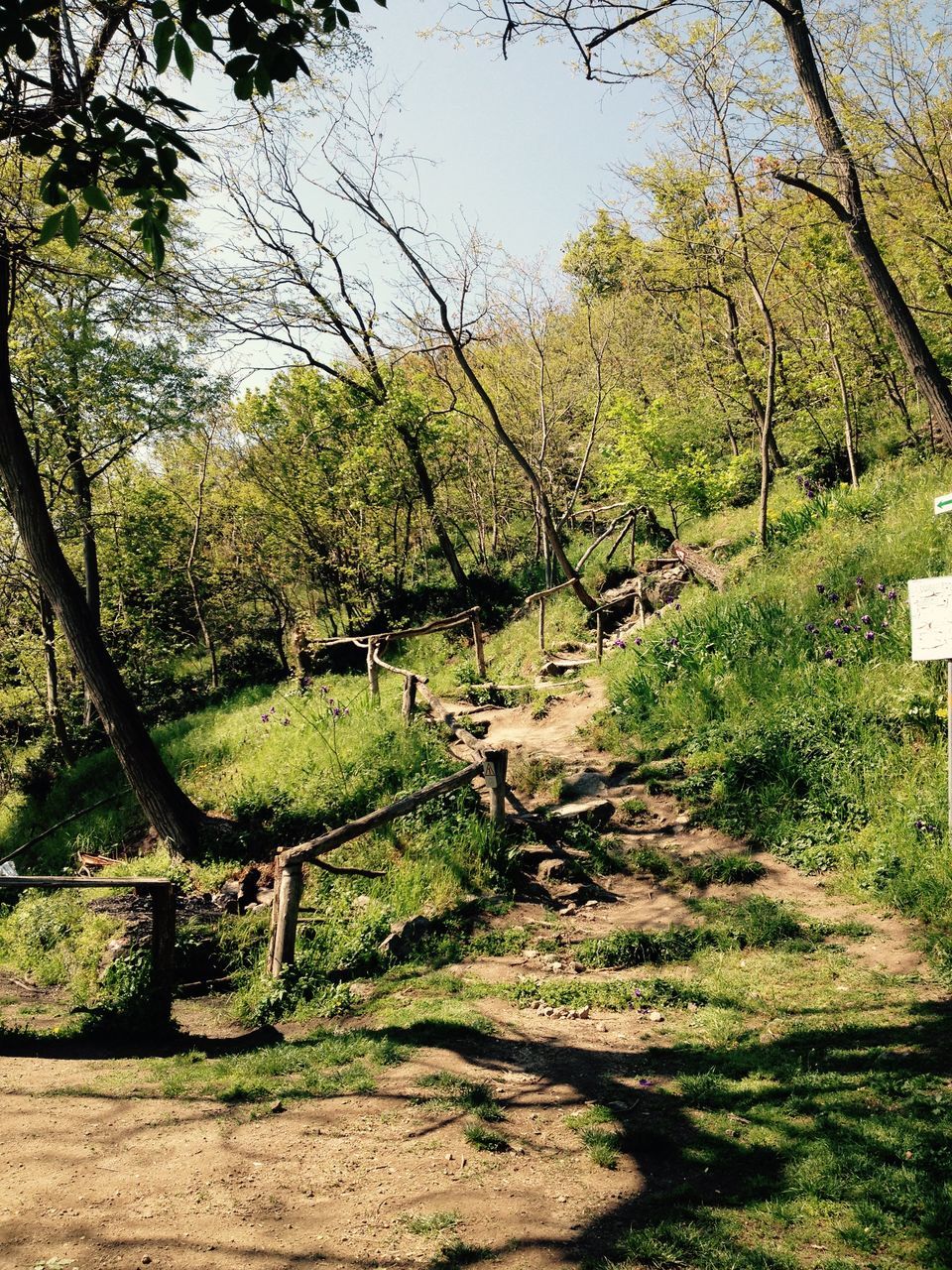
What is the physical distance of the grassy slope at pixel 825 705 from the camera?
6.06m

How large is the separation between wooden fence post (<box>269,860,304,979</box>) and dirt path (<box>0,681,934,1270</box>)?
1.26 m

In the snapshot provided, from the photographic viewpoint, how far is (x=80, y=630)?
889cm

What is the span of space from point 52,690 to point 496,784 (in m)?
12.3

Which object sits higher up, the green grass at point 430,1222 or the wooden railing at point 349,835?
the wooden railing at point 349,835

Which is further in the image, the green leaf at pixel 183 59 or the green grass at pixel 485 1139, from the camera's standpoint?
the green grass at pixel 485 1139

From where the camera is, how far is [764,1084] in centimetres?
387

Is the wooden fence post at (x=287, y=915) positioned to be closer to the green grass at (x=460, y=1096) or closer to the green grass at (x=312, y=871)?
the green grass at (x=312, y=871)

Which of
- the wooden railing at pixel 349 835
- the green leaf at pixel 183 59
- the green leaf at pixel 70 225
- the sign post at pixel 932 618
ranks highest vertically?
the green leaf at pixel 183 59

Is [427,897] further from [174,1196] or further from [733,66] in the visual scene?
[733,66]

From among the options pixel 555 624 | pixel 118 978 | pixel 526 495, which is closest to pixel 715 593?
pixel 555 624

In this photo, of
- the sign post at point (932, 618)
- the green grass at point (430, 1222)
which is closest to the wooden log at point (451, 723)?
the sign post at point (932, 618)

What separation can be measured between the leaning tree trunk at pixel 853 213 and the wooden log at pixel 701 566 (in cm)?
356

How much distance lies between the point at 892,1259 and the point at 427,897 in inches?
172

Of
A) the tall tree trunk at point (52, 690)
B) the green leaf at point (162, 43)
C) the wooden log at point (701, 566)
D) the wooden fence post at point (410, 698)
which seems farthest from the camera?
the tall tree trunk at point (52, 690)
